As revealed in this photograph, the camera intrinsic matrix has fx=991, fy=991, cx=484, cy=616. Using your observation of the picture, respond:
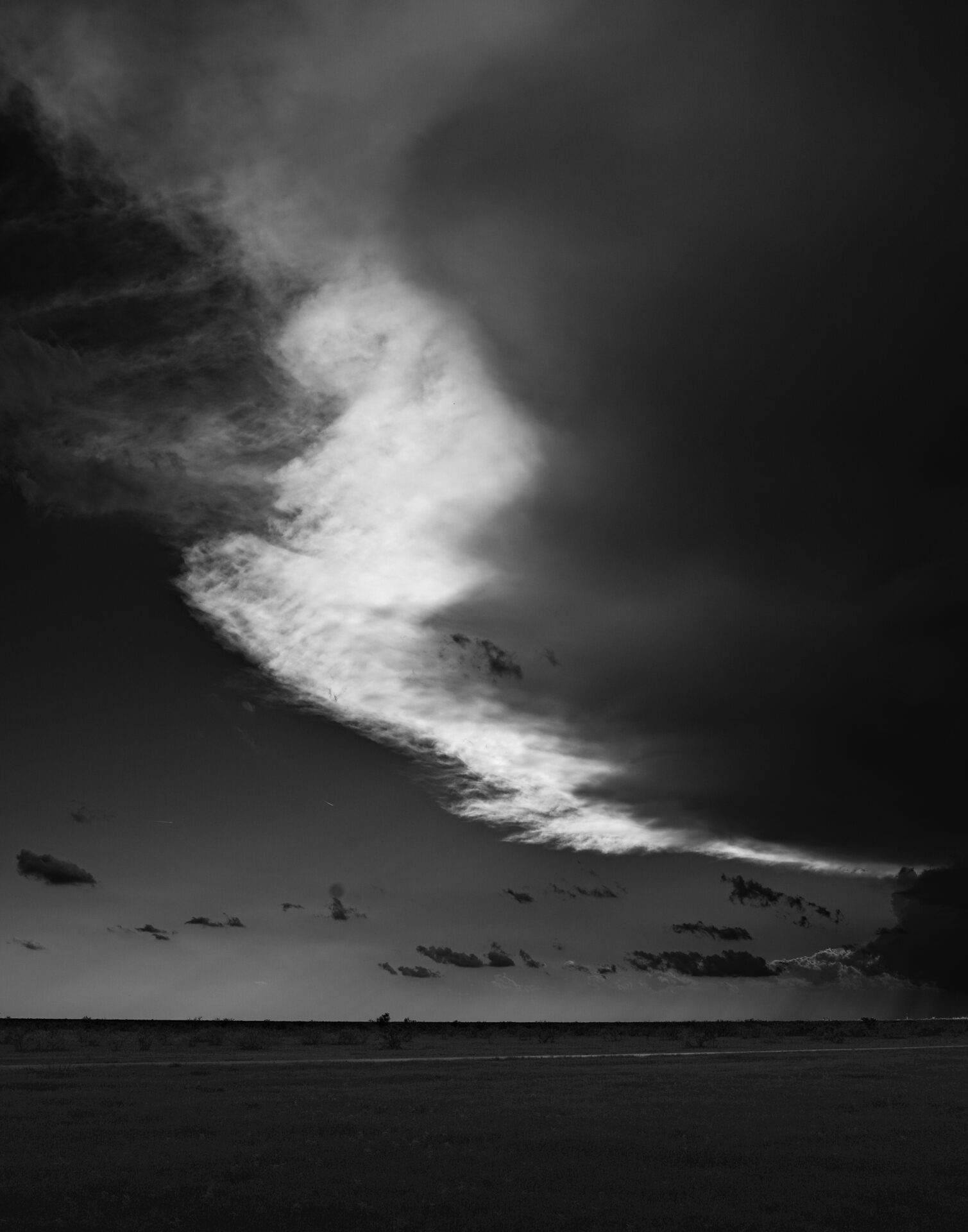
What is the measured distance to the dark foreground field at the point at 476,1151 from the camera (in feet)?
60.2

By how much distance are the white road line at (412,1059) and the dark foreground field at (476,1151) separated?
8.73 feet

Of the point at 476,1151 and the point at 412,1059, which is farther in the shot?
the point at 412,1059

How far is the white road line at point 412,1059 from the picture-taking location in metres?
54.9

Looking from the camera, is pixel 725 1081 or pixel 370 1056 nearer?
pixel 725 1081

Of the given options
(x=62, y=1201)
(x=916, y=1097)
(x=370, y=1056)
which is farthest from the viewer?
(x=370, y=1056)

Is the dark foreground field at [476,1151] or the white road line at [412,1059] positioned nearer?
the dark foreground field at [476,1151]

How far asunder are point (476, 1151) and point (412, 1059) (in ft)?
157

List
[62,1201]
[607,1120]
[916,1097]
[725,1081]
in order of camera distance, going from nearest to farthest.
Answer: [62,1201]
[607,1120]
[916,1097]
[725,1081]

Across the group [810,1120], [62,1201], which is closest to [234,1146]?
[62,1201]

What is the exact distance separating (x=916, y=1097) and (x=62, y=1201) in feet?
116

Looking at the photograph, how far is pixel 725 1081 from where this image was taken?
4800 centimetres

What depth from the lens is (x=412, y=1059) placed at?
229ft

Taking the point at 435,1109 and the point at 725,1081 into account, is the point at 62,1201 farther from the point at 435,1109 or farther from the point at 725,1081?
the point at 725,1081

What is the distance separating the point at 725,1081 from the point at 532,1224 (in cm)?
3446
